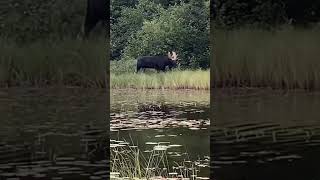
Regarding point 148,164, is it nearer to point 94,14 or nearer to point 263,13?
point 94,14

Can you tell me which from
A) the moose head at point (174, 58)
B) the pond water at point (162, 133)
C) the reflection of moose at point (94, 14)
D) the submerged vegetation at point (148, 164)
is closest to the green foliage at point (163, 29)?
the moose head at point (174, 58)

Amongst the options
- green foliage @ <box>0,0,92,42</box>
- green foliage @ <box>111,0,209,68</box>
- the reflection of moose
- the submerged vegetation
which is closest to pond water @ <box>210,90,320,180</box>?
the submerged vegetation

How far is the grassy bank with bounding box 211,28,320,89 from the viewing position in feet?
7.29

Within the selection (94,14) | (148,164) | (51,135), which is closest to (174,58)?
(148,164)

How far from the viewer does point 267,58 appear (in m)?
2.24

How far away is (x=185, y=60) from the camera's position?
5555mm

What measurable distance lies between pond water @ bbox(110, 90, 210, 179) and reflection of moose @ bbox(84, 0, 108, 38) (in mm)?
857

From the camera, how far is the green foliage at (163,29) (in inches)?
222

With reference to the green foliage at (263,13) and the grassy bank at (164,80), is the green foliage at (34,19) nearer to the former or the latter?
the green foliage at (263,13)

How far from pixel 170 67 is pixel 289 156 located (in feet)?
10.5

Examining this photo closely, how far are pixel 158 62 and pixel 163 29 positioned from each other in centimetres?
49

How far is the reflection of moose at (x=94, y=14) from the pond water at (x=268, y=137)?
69cm

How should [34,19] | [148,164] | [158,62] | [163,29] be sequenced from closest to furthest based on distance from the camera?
[34,19]
[148,164]
[158,62]
[163,29]

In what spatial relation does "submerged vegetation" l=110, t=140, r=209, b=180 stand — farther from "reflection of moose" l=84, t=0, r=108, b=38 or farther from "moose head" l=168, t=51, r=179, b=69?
"moose head" l=168, t=51, r=179, b=69
